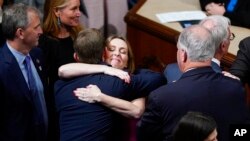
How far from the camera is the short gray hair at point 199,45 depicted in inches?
92.1

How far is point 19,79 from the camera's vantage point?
9.05 ft

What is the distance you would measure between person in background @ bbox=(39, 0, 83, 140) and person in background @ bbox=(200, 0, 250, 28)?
112cm

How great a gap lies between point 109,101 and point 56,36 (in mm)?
996

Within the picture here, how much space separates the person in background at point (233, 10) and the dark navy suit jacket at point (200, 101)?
1652 mm

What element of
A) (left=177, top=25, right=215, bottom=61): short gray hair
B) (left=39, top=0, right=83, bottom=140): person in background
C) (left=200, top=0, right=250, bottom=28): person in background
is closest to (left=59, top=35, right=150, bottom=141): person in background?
(left=177, top=25, right=215, bottom=61): short gray hair

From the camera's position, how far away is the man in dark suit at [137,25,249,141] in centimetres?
230

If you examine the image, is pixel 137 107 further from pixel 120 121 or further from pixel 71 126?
pixel 71 126

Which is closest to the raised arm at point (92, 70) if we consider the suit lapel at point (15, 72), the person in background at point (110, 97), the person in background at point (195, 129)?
the person in background at point (110, 97)

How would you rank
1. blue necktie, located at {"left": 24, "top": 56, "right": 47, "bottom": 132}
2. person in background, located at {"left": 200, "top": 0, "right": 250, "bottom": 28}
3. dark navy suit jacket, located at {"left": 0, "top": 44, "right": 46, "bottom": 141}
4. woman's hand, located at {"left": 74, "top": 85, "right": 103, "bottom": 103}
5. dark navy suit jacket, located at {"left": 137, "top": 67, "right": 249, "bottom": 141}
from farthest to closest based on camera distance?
person in background, located at {"left": 200, "top": 0, "right": 250, "bottom": 28}, blue necktie, located at {"left": 24, "top": 56, "right": 47, "bottom": 132}, dark navy suit jacket, located at {"left": 0, "top": 44, "right": 46, "bottom": 141}, woman's hand, located at {"left": 74, "top": 85, "right": 103, "bottom": 103}, dark navy suit jacket, located at {"left": 137, "top": 67, "right": 249, "bottom": 141}

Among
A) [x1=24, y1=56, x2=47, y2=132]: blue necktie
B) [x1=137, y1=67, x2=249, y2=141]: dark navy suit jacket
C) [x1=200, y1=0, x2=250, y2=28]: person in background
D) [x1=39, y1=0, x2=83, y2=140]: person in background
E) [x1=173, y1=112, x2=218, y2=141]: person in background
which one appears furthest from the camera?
[x1=200, y1=0, x2=250, y2=28]: person in background

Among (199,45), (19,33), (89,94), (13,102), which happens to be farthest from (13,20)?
(199,45)

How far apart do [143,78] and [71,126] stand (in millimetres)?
406

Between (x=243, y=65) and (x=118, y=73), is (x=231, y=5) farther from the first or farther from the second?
(x=118, y=73)

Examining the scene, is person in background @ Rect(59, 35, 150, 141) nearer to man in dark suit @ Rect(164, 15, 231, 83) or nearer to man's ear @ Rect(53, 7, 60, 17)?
man in dark suit @ Rect(164, 15, 231, 83)
